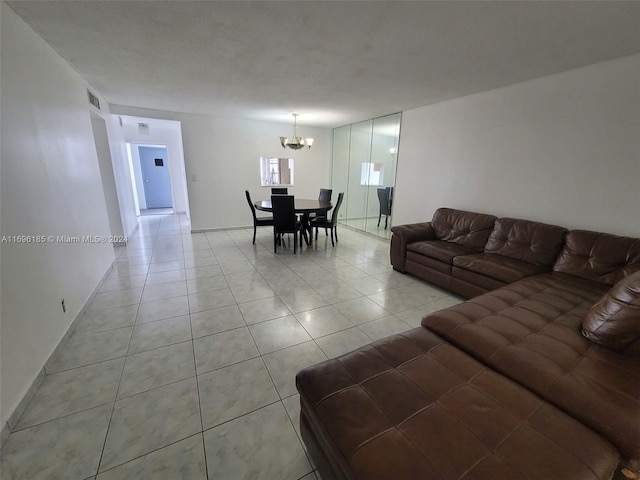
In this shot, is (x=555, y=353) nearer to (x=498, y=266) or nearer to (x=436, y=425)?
(x=436, y=425)

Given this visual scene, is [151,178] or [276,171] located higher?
[276,171]

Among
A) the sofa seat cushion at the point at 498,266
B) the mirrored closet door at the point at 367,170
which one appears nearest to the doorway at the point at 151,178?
the mirrored closet door at the point at 367,170

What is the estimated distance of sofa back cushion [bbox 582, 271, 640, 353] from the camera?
1260 mm

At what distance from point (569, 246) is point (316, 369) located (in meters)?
2.84

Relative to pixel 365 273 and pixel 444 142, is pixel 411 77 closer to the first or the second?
pixel 444 142

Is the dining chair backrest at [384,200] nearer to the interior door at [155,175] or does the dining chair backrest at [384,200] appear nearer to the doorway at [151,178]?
the doorway at [151,178]

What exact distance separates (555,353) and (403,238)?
Answer: 7.36 ft

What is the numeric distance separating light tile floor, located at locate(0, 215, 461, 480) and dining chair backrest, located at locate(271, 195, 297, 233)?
74cm

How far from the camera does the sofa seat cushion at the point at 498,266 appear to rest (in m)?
2.49

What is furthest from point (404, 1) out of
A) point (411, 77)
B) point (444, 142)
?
point (444, 142)

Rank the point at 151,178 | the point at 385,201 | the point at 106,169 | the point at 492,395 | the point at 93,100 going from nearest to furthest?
the point at 492,395
the point at 93,100
the point at 106,169
the point at 385,201
the point at 151,178

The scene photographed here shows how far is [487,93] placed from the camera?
10.8 ft

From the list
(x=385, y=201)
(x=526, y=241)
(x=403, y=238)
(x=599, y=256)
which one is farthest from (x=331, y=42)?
(x=385, y=201)

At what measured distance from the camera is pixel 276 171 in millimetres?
6465
